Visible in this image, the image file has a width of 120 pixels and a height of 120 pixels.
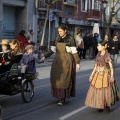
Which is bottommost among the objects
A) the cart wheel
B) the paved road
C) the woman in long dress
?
the paved road

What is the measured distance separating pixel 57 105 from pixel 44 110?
688 millimetres

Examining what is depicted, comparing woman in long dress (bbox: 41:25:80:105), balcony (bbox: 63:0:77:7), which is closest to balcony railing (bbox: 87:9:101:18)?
balcony (bbox: 63:0:77:7)

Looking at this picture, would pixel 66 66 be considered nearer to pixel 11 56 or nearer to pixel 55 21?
pixel 11 56

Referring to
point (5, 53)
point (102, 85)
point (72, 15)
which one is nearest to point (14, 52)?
point (5, 53)

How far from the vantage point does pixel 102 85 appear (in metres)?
8.61

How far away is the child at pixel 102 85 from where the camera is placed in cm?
854

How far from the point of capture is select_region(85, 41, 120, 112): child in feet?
28.0

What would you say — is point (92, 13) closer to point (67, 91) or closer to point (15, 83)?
point (67, 91)

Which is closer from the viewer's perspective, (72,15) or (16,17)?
(16,17)

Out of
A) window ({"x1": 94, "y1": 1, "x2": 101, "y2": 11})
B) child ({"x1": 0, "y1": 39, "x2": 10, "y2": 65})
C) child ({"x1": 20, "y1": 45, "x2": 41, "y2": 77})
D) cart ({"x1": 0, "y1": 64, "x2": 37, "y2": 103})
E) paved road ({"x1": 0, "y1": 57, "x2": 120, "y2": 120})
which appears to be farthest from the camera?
window ({"x1": 94, "y1": 1, "x2": 101, "y2": 11})

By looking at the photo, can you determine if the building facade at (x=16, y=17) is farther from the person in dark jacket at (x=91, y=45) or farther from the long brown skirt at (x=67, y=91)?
the long brown skirt at (x=67, y=91)

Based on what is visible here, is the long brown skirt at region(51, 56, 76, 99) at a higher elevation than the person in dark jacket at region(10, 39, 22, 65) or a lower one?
lower

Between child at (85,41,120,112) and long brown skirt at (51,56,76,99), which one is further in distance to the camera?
long brown skirt at (51,56,76,99)

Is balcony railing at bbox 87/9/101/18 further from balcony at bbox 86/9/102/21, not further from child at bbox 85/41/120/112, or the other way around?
child at bbox 85/41/120/112
